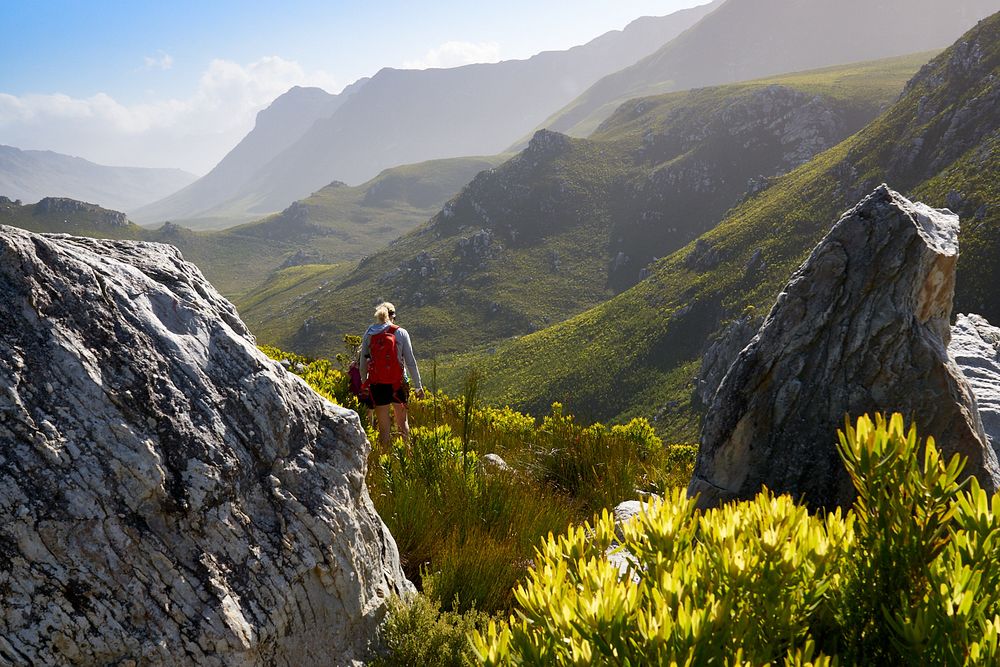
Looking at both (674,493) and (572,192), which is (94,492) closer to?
(674,493)

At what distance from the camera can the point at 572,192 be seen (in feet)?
456

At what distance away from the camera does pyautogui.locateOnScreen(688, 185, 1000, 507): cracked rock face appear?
207 inches

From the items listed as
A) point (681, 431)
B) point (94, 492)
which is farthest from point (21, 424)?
point (681, 431)

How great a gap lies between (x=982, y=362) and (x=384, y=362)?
31.8ft

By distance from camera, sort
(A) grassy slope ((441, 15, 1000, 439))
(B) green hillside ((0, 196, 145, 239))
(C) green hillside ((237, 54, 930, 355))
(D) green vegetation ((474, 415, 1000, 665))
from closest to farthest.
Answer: (D) green vegetation ((474, 415, 1000, 665)) < (A) grassy slope ((441, 15, 1000, 439)) < (C) green hillside ((237, 54, 930, 355)) < (B) green hillside ((0, 196, 145, 239))

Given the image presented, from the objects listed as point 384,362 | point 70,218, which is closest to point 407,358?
point 384,362

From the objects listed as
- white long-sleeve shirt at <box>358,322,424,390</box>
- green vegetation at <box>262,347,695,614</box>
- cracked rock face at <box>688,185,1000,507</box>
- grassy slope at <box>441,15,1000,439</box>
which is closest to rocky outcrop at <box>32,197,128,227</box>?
grassy slope at <box>441,15,1000,439</box>

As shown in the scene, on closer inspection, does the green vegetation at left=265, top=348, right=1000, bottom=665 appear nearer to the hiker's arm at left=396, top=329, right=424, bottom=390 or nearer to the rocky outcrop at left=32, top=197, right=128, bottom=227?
the hiker's arm at left=396, top=329, right=424, bottom=390

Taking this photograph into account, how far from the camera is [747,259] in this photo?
7481 centimetres

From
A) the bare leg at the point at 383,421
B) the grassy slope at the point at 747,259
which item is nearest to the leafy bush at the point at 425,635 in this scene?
the bare leg at the point at 383,421

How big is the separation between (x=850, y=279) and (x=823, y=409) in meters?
1.53

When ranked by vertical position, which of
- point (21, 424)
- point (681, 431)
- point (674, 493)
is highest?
point (21, 424)

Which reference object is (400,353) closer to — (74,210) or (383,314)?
(383,314)

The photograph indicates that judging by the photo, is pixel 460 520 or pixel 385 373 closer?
pixel 460 520
